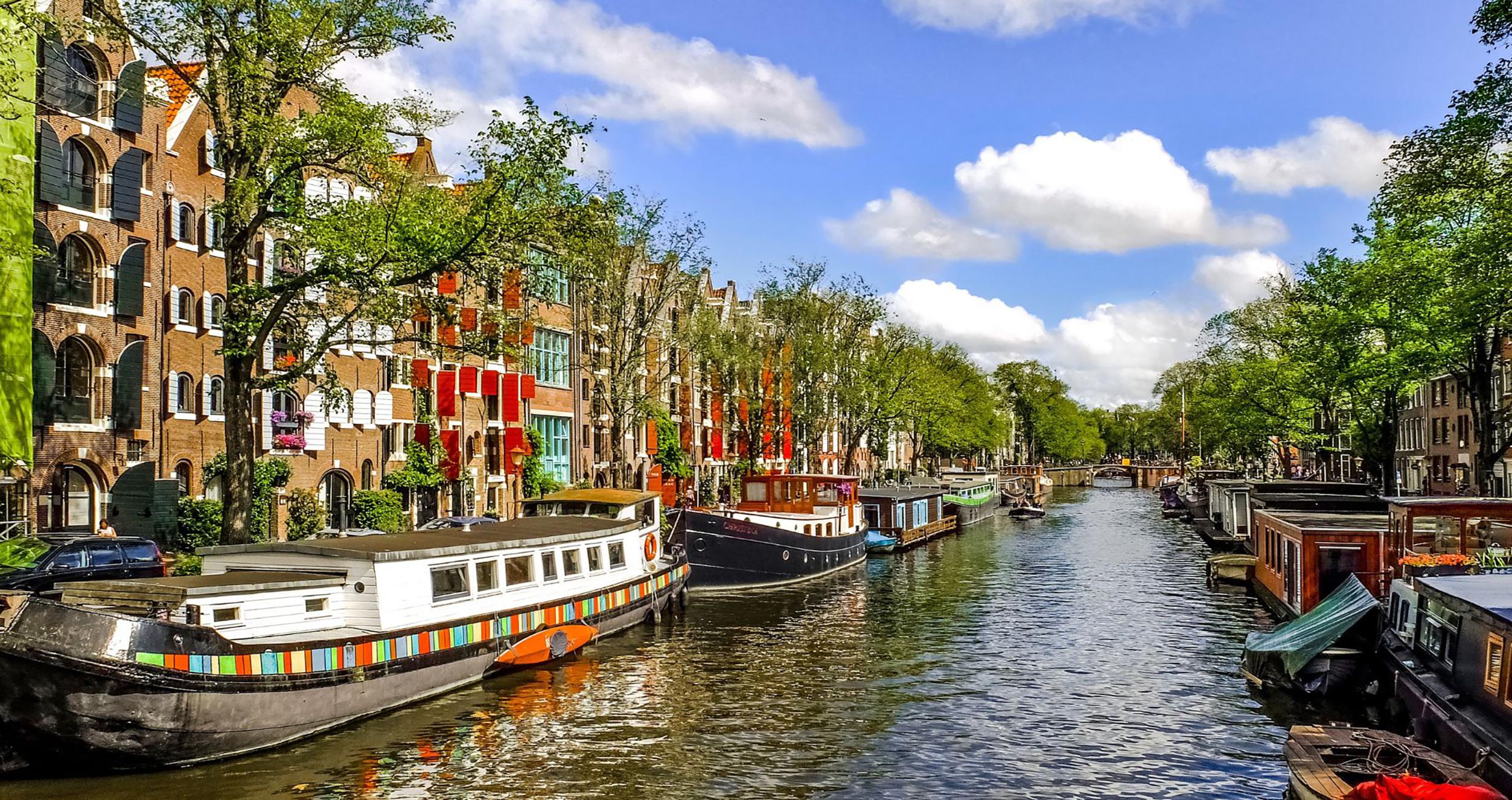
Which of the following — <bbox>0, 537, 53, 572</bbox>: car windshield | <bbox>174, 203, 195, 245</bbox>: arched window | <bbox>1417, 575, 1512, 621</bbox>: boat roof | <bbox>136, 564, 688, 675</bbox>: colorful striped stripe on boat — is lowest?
<bbox>136, 564, 688, 675</bbox>: colorful striped stripe on boat

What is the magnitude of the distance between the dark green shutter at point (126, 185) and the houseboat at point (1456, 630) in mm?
35469

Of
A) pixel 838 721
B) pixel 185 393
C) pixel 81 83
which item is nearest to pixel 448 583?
pixel 838 721

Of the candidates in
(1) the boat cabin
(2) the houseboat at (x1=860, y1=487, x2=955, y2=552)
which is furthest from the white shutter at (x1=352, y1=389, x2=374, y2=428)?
(1) the boat cabin

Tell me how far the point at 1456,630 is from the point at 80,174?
36.8m

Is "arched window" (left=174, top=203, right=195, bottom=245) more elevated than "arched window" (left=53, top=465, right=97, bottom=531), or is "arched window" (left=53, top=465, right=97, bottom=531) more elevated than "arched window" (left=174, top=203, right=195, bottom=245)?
"arched window" (left=174, top=203, right=195, bottom=245)

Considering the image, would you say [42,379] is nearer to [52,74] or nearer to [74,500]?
[74,500]

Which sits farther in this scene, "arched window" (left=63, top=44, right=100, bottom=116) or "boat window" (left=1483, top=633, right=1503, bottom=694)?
"arched window" (left=63, top=44, right=100, bottom=116)

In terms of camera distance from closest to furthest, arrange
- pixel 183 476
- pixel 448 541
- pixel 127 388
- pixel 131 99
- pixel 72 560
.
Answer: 1. pixel 448 541
2. pixel 72 560
3. pixel 131 99
4. pixel 127 388
5. pixel 183 476

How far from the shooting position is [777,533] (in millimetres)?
44188

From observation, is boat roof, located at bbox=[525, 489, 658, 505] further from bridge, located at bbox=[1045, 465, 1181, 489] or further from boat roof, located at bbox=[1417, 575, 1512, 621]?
bridge, located at bbox=[1045, 465, 1181, 489]

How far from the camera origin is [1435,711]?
1742 centimetres

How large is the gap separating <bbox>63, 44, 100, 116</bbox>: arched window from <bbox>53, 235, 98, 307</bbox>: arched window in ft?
12.5

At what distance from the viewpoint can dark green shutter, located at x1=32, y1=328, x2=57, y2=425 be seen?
33.7 meters

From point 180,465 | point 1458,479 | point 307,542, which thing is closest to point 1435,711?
point 307,542
